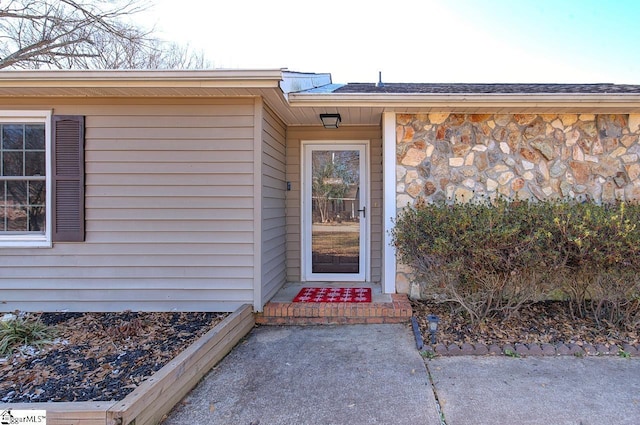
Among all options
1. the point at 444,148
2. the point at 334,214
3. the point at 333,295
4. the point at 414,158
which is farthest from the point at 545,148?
the point at 333,295

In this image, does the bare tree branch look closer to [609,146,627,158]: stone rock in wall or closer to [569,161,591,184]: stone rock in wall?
[569,161,591,184]: stone rock in wall

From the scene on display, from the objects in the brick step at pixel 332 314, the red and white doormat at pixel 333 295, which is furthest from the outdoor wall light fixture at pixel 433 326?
the red and white doormat at pixel 333 295

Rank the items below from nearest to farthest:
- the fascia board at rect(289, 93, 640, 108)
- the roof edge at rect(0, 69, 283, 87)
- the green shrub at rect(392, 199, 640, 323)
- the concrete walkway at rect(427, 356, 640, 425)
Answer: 1. the concrete walkway at rect(427, 356, 640, 425)
2. the green shrub at rect(392, 199, 640, 323)
3. the roof edge at rect(0, 69, 283, 87)
4. the fascia board at rect(289, 93, 640, 108)

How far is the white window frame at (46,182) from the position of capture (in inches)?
148

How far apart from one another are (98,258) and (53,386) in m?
1.76

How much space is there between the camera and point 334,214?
199 inches

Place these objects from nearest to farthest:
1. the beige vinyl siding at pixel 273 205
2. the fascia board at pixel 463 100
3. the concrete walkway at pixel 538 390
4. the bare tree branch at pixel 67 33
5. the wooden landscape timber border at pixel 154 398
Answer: the wooden landscape timber border at pixel 154 398 < the concrete walkway at pixel 538 390 < the fascia board at pixel 463 100 < the beige vinyl siding at pixel 273 205 < the bare tree branch at pixel 67 33

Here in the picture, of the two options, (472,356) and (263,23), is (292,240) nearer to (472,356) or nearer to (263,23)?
(472,356)

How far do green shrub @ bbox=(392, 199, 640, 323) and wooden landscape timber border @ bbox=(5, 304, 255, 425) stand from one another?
80.6 inches

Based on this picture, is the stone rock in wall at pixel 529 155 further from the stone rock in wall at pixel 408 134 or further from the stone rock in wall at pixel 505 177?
the stone rock in wall at pixel 408 134

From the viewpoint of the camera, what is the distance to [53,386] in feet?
7.55

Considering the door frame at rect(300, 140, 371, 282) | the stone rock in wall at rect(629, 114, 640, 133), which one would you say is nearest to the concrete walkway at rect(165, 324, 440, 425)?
the door frame at rect(300, 140, 371, 282)

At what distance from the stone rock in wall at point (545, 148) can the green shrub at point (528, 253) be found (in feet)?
3.12

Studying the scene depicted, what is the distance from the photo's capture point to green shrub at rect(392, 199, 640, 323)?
3.04 metres
